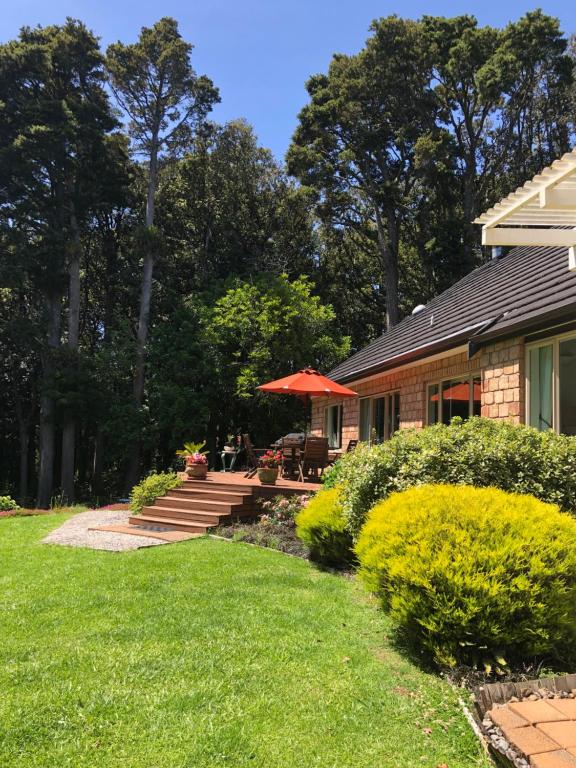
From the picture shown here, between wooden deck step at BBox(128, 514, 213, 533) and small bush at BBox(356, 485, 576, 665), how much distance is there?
5789 millimetres

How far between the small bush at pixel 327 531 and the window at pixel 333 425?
28.7 feet

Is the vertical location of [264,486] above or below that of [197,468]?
below

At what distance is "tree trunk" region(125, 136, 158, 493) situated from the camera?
73.8ft

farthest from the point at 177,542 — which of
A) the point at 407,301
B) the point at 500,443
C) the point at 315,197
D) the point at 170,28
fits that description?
the point at 170,28

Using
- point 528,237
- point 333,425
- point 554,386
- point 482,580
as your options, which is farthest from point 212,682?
point 333,425

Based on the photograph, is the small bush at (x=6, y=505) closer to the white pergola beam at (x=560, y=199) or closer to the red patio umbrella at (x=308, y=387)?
the red patio umbrella at (x=308, y=387)

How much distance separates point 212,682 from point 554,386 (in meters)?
5.29

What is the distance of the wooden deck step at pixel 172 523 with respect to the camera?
364 inches

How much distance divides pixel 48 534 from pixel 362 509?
21.3 ft

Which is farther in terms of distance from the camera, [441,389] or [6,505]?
[6,505]

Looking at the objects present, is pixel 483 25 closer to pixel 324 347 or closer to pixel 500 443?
pixel 324 347

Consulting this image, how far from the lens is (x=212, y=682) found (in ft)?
10.8

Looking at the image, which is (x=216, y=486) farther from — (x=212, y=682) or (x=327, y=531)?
(x=212, y=682)

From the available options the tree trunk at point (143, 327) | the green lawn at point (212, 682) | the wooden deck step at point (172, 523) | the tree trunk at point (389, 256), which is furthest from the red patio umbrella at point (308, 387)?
the tree trunk at point (389, 256)
